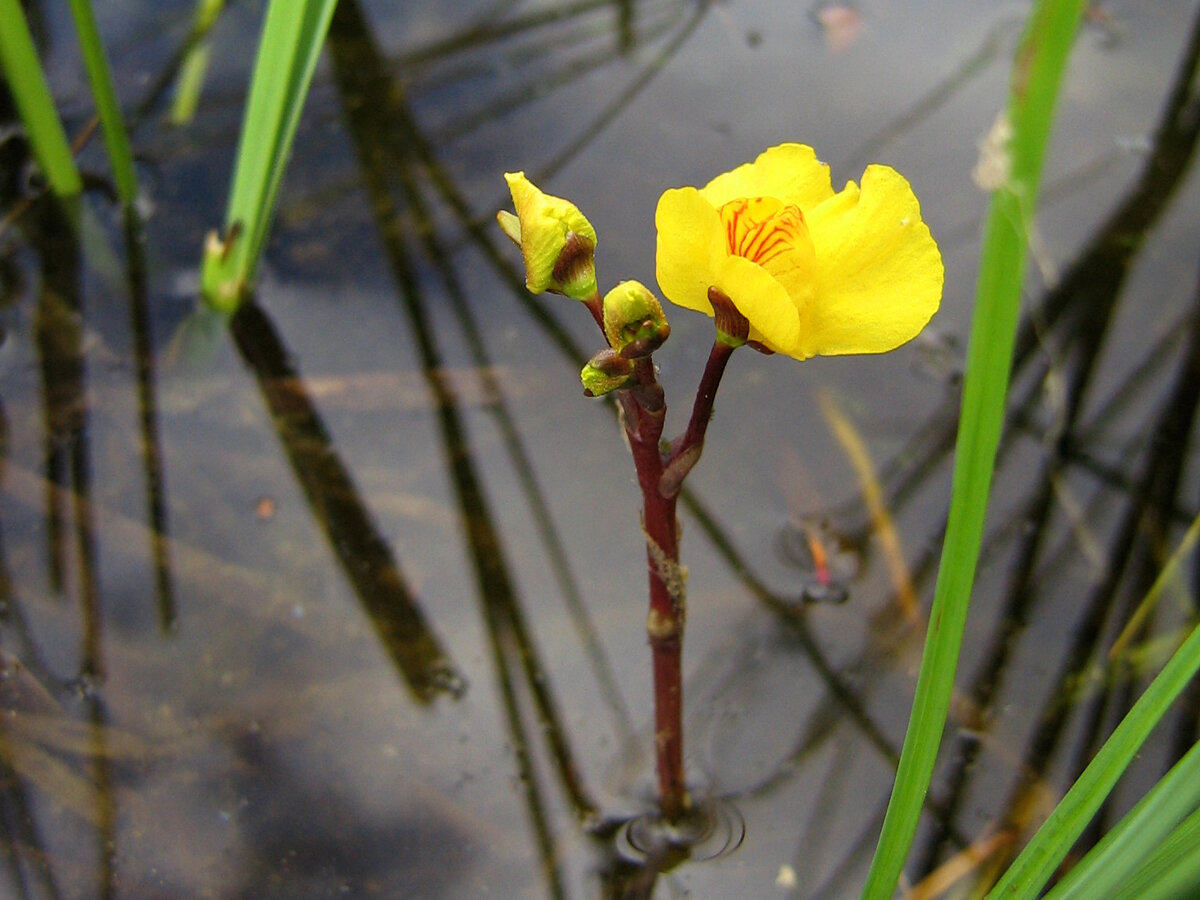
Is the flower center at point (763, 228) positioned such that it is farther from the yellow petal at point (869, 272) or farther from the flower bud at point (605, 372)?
the flower bud at point (605, 372)

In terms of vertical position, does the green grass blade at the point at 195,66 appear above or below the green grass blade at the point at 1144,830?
above

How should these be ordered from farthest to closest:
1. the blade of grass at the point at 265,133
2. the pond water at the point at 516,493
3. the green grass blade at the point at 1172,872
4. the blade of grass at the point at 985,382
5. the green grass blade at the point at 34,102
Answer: the green grass blade at the point at 34,102 → the blade of grass at the point at 265,133 → the pond water at the point at 516,493 → the green grass blade at the point at 1172,872 → the blade of grass at the point at 985,382

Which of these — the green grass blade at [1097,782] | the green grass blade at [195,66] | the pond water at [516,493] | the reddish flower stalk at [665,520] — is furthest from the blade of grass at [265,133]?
the green grass blade at [1097,782]

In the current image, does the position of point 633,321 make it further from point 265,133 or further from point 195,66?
point 195,66

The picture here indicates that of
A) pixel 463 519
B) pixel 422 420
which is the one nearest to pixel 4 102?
pixel 422 420

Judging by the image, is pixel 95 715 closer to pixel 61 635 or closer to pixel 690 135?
pixel 61 635

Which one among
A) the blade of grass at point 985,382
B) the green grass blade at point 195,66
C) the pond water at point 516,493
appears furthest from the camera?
the green grass blade at point 195,66

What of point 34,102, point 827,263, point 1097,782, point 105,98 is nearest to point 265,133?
point 105,98

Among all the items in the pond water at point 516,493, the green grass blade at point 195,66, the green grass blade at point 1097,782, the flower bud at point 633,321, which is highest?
the flower bud at point 633,321
